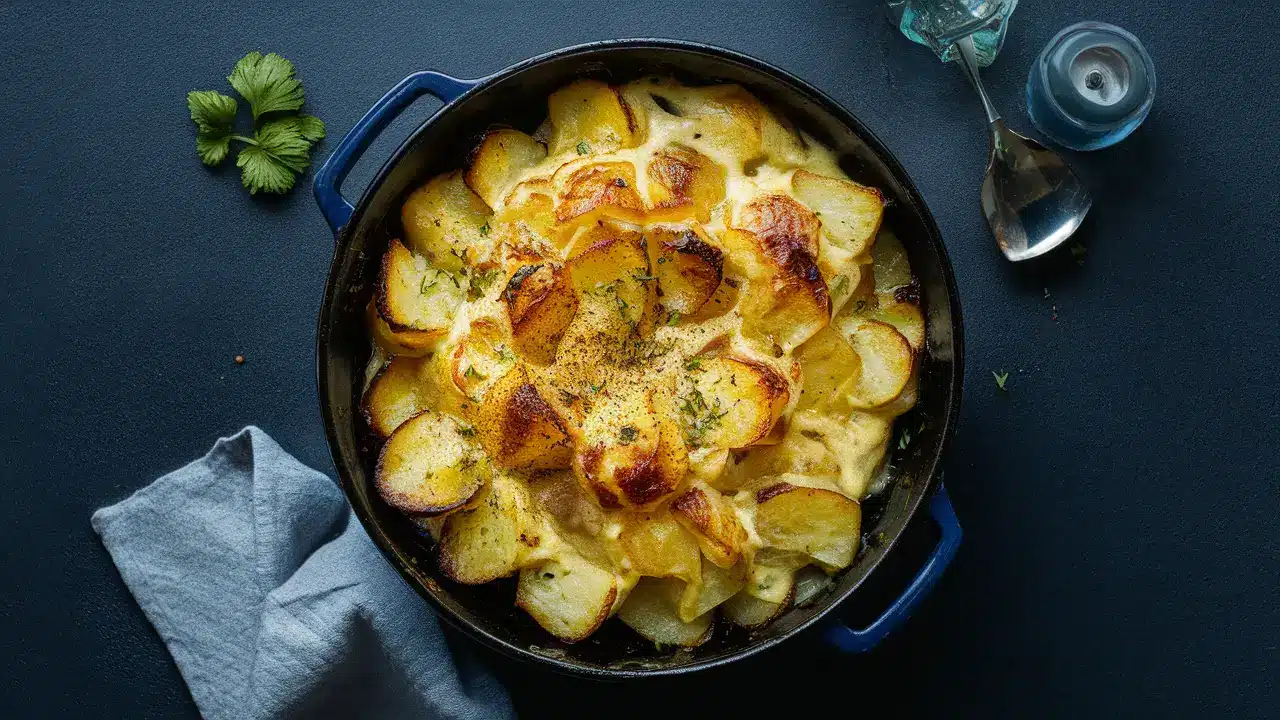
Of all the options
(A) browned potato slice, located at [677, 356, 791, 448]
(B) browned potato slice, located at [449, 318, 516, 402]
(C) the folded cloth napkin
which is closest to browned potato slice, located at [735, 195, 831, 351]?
(A) browned potato slice, located at [677, 356, 791, 448]

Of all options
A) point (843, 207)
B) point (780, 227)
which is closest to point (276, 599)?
point (780, 227)

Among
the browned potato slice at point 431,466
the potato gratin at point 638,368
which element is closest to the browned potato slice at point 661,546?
the potato gratin at point 638,368

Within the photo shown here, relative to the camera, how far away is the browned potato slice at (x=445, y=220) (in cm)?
217

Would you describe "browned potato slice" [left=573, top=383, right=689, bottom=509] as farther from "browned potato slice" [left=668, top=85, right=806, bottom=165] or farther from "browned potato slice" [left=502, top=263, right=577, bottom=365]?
"browned potato slice" [left=668, top=85, right=806, bottom=165]

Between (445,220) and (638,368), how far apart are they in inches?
22.5

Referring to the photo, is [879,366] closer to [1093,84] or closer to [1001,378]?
[1001,378]

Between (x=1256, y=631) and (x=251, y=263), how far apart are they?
10.1ft

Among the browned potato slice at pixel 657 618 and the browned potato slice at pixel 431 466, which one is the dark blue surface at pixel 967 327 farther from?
the browned potato slice at pixel 431 466

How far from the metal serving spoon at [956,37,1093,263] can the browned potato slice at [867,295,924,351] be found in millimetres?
547

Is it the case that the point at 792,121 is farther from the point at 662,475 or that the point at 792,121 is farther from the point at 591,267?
the point at 662,475

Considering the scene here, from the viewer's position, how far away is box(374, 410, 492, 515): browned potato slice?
2.05 metres

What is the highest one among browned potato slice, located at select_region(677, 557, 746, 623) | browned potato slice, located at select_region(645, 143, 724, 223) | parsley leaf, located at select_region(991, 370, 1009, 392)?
browned potato slice, located at select_region(645, 143, 724, 223)

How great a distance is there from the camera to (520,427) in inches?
77.8

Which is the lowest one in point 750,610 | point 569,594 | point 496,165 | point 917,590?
point 917,590
